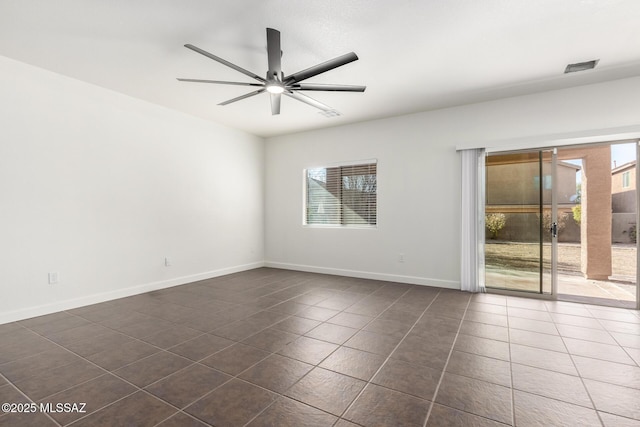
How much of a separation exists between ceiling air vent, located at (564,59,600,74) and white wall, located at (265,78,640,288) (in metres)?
0.62

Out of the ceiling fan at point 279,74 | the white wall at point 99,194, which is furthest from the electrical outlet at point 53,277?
the ceiling fan at point 279,74

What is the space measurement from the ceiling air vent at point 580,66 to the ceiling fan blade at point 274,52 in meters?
3.28

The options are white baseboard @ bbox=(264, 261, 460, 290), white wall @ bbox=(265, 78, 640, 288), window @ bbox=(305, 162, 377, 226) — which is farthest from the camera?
window @ bbox=(305, 162, 377, 226)

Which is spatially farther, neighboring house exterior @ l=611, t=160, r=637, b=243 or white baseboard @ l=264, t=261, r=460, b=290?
white baseboard @ l=264, t=261, r=460, b=290

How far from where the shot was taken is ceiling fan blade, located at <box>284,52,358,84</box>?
2449mm

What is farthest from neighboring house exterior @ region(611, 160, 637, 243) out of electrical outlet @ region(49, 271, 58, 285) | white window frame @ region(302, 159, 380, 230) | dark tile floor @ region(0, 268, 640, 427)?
electrical outlet @ region(49, 271, 58, 285)

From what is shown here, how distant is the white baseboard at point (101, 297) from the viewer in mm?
3263

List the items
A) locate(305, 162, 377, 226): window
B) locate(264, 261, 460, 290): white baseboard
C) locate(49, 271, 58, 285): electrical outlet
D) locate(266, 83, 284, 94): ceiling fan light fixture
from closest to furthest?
1. locate(266, 83, 284, 94): ceiling fan light fixture
2. locate(49, 271, 58, 285): electrical outlet
3. locate(264, 261, 460, 290): white baseboard
4. locate(305, 162, 377, 226): window

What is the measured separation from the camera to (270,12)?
245cm

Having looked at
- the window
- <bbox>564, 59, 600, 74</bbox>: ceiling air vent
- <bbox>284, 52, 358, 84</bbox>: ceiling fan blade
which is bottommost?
the window

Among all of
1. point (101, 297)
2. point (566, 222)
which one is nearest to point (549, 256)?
point (566, 222)

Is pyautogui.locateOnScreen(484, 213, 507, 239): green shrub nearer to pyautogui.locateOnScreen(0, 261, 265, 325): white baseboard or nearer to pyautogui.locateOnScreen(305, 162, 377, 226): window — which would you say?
pyautogui.locateOnScreen(305, 162, 377, 226): window

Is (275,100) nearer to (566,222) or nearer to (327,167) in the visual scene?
(327,167)

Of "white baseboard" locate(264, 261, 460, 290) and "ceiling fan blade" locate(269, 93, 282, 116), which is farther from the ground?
"ceiling fan blade" locate(269, 93, 282, 116)
